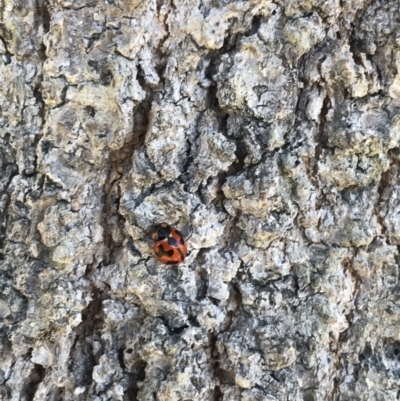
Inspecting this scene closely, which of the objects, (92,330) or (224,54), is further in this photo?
(92,330)

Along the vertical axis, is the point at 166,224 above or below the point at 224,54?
below

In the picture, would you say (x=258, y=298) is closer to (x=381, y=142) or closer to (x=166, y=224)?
(x=166, y=224)

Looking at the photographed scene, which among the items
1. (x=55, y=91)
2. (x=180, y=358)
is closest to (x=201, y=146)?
(x=55, y=91)

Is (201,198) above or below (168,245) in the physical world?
above
